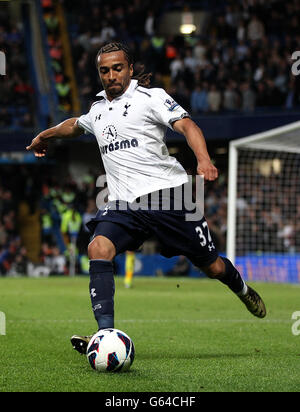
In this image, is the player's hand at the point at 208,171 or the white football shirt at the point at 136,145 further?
the white football shirt at the point at 136,145

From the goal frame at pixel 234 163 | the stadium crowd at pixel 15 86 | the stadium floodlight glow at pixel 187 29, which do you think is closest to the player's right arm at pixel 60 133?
the goal frame at pixel 234 163

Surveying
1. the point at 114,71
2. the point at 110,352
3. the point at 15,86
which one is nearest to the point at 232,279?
the point at 110,352

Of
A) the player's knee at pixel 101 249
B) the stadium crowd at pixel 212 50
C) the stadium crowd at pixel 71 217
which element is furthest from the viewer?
the stadium crowd at pixel 212 50

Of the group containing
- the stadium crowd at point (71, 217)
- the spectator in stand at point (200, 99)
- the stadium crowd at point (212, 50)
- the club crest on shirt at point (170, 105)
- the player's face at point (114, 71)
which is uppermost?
the stadium crowd at point (212, 50)

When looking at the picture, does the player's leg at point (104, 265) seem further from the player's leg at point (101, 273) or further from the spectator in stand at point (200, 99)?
the spectator in stand at point (200, 99)

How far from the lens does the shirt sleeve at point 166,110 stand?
20.9 ft

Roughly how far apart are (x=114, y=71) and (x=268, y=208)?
565 inches

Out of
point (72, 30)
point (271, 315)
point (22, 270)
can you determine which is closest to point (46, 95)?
point (72, 30)

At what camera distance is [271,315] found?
10.6m

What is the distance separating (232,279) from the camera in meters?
7.22

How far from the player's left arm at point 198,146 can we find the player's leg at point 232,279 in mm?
1255

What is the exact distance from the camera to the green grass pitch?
5387mm

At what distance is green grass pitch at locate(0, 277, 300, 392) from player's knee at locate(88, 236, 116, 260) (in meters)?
0.79
